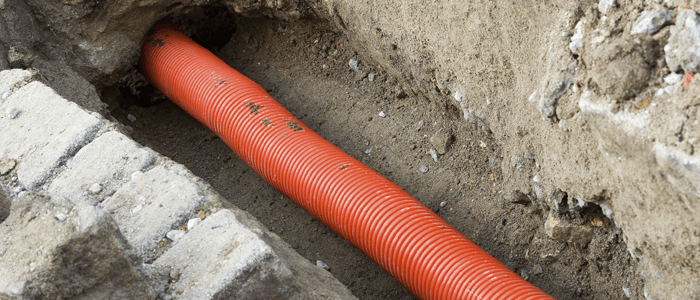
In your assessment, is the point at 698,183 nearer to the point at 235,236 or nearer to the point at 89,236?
the point at 235,236

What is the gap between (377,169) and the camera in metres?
3.33

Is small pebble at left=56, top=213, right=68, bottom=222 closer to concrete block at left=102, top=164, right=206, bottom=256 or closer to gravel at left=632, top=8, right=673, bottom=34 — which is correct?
concrete block at left=102, top=164, right=206, bottom=256

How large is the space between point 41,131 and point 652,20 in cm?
286

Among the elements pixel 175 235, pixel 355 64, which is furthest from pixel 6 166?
pixel 355 64

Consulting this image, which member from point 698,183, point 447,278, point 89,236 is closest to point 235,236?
point 89,236

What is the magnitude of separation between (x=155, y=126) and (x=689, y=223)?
11.3 ft

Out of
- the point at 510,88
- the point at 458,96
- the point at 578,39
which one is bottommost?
the point at 458,96

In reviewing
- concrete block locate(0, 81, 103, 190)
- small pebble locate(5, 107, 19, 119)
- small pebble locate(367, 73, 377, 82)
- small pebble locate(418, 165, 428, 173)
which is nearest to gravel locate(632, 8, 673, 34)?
small pebble locate(418, 165, 428, 173)

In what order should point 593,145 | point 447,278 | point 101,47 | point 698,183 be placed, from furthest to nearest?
point 101,47 → point 447,278 → point 593,145 → point 698,183

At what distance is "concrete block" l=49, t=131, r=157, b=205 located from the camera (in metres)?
2.45

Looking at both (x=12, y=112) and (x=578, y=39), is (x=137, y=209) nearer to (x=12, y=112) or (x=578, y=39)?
(x=12, y=112)

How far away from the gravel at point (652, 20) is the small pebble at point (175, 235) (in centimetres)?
194

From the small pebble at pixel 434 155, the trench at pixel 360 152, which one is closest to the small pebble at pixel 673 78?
the trench at pixel 360 152

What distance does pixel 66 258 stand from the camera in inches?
63.9
